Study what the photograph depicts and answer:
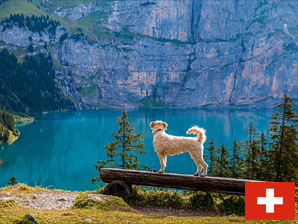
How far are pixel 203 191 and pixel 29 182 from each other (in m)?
41.9

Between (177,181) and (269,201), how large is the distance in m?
4.19

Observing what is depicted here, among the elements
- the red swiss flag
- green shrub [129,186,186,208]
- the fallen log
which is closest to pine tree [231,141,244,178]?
green shrub [129,186,186,208]

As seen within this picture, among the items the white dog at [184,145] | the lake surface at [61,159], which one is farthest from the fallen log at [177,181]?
the lake surface at [61,159]

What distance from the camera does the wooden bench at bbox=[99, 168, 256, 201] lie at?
927 cm

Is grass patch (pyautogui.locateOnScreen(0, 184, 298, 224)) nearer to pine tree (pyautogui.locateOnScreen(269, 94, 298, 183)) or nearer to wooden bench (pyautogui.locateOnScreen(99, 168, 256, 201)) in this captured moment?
wooden bench (pyautogui.locateOnScreen(99, 168, 256, 201))

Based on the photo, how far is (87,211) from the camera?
313 inches

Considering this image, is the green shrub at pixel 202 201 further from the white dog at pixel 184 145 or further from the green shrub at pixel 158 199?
the white dog at pixel 184 145

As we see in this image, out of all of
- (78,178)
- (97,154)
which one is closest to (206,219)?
(78,178)

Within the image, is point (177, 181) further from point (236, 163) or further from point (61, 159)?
point (61, 159)

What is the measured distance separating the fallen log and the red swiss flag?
314cm

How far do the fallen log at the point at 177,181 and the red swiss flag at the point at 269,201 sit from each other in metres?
3.14

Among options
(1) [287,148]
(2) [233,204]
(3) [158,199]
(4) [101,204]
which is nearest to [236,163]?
(1) [287,148]

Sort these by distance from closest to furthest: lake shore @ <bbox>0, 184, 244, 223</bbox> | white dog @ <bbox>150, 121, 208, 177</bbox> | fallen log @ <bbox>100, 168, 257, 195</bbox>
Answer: lake shore @ <bbox>0, 184, 244, 223</bbox> < fallen log @ <bbox>100, 168, 257, 195</bbox> < white dog @ <bbox>150, 121, 208, 177</bbox>

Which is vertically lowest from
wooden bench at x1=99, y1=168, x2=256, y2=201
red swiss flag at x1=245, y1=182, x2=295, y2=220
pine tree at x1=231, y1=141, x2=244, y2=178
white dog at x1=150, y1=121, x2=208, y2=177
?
pine tree at x1=231, y1=141, x2=244, y2=178
